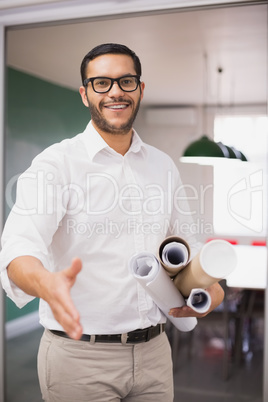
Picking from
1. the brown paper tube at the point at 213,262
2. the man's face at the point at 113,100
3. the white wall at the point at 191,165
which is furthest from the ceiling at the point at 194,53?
the brown paper tube at the point at 213,262

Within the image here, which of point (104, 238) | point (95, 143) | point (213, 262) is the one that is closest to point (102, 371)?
point (104, 238)

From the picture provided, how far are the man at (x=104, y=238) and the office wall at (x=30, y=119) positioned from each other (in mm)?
235

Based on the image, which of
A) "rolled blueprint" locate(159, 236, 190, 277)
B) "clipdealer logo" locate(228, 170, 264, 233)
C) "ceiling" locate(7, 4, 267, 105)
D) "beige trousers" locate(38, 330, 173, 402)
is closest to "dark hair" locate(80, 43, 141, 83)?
"ceiling" locate(7, 4, 267, 105)

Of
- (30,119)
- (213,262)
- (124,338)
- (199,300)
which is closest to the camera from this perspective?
(213,262)

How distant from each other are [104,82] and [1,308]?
1226 mm

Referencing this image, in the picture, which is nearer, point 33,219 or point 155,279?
point 155,279

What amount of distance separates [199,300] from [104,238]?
46 centimetres

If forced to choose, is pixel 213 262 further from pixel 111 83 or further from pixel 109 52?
pixel 109 52

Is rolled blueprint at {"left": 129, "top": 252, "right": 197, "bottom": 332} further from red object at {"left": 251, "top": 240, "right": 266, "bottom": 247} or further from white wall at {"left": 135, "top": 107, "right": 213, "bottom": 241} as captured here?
red object at {"left": 251, "top": 240, "right": 266, "bottom": 247}

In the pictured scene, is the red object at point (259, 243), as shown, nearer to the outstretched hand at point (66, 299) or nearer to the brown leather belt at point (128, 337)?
the brown leather belt at point (128, 337)

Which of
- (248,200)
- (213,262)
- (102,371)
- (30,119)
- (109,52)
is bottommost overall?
(102,371)

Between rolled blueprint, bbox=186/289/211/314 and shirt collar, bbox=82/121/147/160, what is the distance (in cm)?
59

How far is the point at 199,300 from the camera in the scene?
1.14 meters

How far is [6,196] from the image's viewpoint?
82.5 inches
